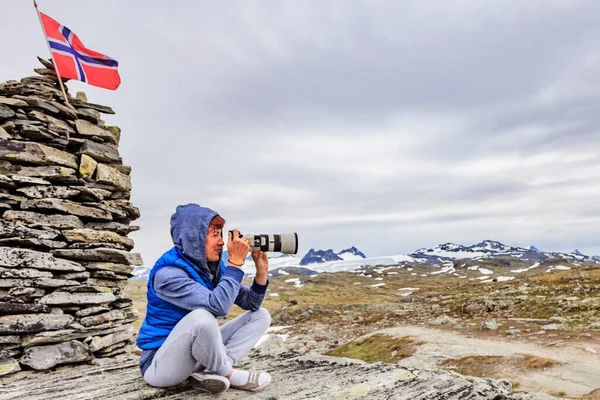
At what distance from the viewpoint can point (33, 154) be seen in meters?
11.6

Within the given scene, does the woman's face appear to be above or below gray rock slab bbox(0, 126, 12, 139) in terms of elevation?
below

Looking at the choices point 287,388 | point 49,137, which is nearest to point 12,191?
point 49,137

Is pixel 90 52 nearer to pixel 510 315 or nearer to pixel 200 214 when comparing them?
pixel 200 214

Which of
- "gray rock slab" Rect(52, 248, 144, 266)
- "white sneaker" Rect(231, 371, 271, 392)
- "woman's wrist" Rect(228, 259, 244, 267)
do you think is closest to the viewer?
"woman's wrist" Rect(228, 259, 244, 267)

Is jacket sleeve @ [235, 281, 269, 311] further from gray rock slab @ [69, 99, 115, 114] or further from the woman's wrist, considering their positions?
gray rock slab @ [69, 99, 115, 114]

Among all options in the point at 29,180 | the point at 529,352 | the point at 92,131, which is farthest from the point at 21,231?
the point at 529,352

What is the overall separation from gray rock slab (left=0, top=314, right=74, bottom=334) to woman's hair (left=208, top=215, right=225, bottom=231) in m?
6.96

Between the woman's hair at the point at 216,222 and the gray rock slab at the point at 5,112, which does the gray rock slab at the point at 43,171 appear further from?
the woman's hair at the point at 216,222

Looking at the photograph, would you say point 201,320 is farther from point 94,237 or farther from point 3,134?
point 3,134

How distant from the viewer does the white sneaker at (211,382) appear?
598cm

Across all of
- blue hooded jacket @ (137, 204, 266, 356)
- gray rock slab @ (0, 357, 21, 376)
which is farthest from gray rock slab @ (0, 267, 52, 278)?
blue hooded jacket @ (137, 204, 266, 356)

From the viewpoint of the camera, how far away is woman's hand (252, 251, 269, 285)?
682cm

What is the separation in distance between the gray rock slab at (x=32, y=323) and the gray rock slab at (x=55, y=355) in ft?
1.57

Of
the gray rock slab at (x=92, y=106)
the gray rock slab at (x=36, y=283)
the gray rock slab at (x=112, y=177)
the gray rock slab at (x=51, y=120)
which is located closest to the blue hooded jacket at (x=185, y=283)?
the gray rock slab at (x=36, y=283)
